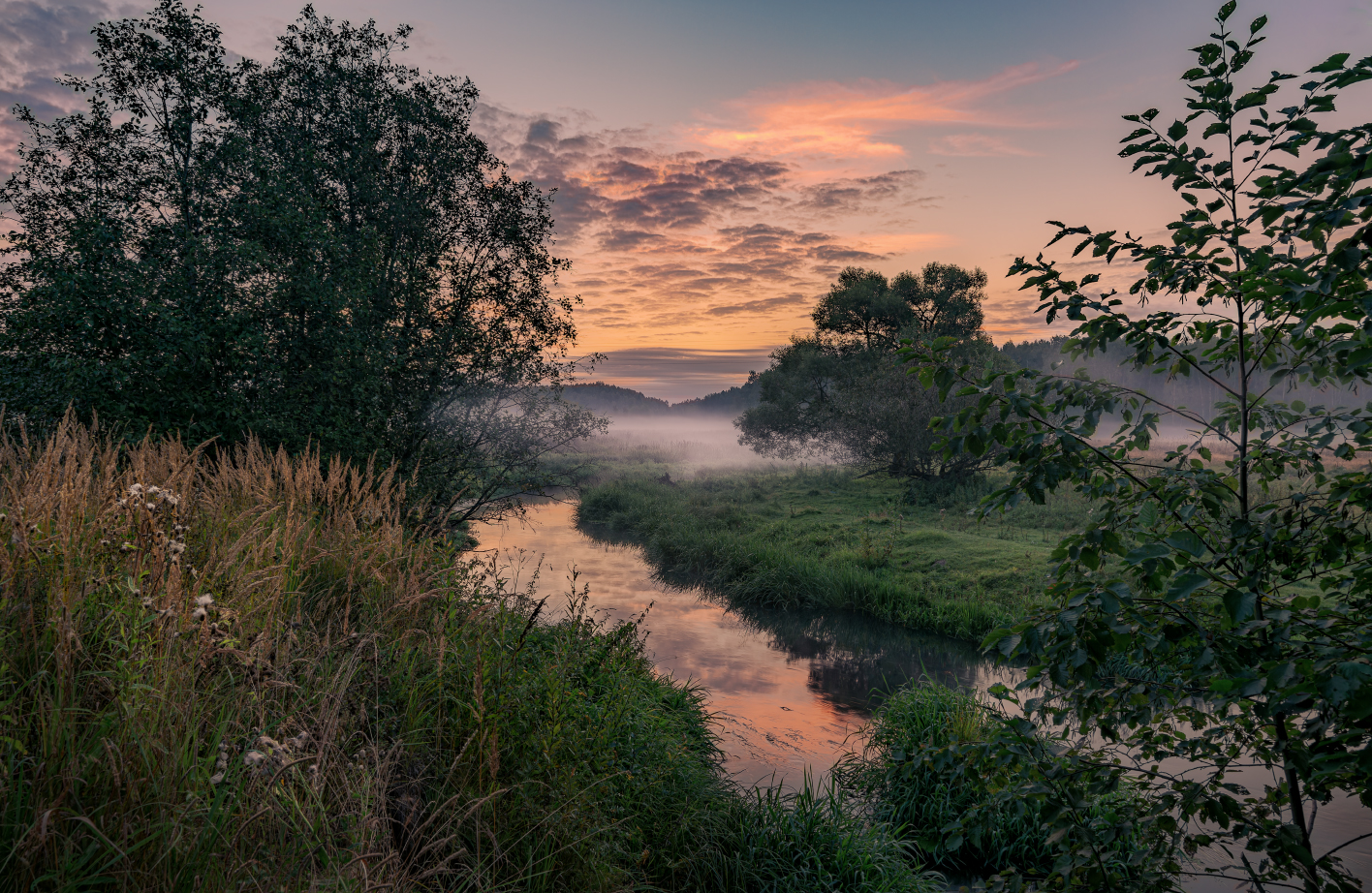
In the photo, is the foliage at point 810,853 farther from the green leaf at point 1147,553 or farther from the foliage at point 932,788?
the green leaf at point 1147,553

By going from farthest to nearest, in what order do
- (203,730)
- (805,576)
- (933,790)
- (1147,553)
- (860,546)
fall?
(860,546)
(805,576)
(933,790)
(203,730)
(1147,553)

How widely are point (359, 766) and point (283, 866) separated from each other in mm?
826

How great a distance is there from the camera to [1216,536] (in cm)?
308

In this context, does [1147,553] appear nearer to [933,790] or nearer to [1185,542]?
[1185,542]

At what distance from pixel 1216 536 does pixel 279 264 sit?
14485mm

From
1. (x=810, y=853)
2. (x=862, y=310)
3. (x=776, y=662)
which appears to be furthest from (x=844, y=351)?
(x=810, y=853)

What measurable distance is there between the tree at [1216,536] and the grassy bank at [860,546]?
6.86 m

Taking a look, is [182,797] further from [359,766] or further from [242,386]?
[242,386]

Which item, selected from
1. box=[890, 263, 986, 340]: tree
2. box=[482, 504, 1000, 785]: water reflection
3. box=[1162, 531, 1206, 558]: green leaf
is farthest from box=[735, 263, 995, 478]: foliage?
box=[1162, 531, 1206, 558]: green leaf

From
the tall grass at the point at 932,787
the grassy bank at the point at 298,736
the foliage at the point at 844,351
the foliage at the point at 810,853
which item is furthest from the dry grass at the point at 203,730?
the foliage at the point at 844,351

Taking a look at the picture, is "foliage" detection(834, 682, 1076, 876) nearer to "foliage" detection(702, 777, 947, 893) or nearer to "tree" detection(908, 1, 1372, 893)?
"foliage" detection(702, 777, 947, 893)

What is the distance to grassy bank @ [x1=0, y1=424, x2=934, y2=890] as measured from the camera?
2281 mm

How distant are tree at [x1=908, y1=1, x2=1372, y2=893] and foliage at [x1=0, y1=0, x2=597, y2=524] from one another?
9.85 metres

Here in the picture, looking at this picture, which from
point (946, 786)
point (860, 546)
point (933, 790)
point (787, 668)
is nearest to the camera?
point (946, 786)
